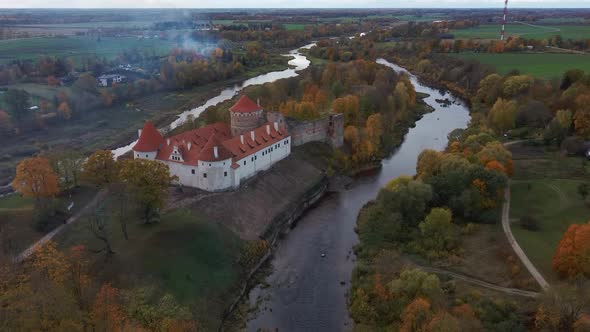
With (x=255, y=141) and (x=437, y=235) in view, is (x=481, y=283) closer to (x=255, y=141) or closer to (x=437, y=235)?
(x=437, y=235)

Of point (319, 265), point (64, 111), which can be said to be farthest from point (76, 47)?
point (319, 265)

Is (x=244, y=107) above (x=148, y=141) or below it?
Result: above

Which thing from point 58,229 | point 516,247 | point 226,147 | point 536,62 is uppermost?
point 536,62

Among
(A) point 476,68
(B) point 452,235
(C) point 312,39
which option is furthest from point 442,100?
(C) point 312,39

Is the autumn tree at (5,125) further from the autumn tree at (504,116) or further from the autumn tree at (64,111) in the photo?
the autumn tree at (504,116)

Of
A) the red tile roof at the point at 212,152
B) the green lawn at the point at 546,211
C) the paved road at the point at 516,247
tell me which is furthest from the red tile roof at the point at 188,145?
the green lawn at the point at 546,211

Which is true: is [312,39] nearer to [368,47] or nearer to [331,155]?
[368,47]

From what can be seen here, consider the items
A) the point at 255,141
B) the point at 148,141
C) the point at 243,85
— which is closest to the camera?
the point at 148,141
